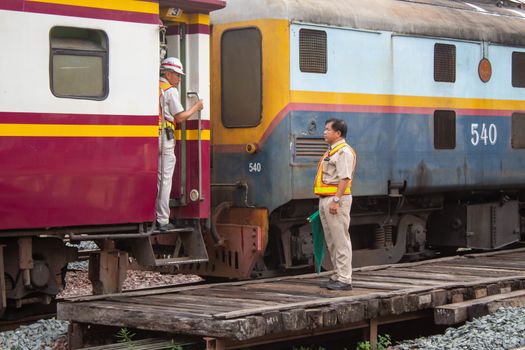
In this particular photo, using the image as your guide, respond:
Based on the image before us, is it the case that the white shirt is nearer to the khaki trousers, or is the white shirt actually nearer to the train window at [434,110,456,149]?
the khaki trousers

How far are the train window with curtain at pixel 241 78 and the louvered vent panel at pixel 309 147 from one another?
0.53 meters

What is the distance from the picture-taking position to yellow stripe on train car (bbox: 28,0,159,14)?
376 inches

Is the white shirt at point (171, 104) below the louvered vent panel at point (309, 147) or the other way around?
the other way around

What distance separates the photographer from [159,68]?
10.3 metres

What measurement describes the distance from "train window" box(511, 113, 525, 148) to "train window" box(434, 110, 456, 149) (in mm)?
1421

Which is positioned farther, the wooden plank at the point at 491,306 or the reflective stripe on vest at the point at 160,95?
the reflective stripe on vest at the point at 160,95

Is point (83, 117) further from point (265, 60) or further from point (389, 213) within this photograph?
point (389, 213)

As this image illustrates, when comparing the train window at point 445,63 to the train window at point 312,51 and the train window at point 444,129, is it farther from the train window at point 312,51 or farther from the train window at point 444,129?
the train window at point 312,51

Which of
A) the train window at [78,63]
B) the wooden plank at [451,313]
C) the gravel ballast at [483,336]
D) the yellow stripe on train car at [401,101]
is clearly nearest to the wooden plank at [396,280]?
the wooden plank at [451,313]

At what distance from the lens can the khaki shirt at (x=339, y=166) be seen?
32.9 ft

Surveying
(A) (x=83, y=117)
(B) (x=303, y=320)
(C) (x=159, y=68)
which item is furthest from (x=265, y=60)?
(B) (x=303, y=320)

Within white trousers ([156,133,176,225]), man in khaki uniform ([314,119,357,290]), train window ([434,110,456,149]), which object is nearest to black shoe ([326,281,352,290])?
man in khaki uniform ([314,119,357,290])

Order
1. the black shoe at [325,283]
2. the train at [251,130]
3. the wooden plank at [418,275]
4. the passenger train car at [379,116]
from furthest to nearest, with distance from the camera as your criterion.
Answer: the passenger train car at [379,116] < the wooden plank at [418,275] < the black shoe at [325,283] < the train at [251,130]

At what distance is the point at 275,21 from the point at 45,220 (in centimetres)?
373
